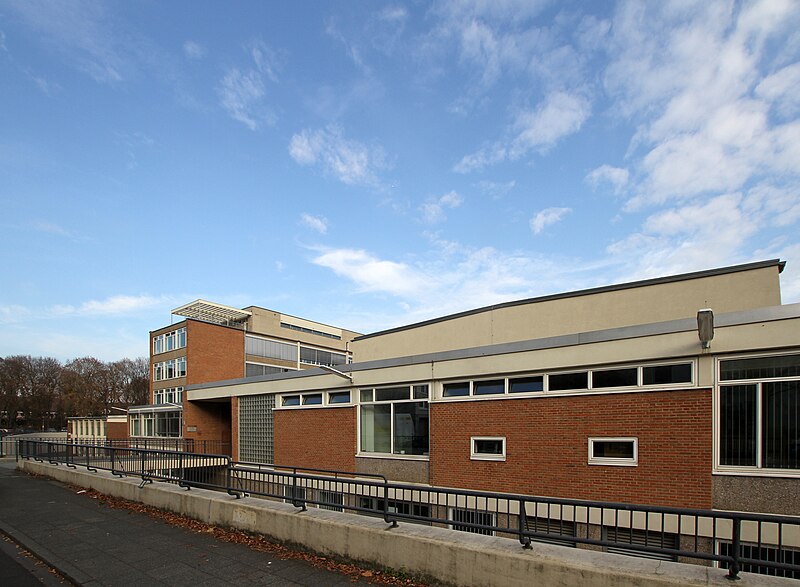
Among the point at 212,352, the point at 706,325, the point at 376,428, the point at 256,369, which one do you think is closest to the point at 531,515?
the point at 706,325

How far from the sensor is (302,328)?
65875mm

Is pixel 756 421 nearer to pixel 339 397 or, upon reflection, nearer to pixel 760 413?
pixel 760 413

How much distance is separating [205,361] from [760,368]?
40641mm

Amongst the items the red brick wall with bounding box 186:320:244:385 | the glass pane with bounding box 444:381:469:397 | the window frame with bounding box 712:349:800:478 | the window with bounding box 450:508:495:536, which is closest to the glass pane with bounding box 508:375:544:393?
the glass pane with bounding box 444:381:469:397

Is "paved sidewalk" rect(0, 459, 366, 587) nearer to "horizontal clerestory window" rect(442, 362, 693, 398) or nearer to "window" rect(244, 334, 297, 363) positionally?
"horizontal clerestory window" rect(442, 362, 693, 398)

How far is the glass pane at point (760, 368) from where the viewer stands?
328 inches

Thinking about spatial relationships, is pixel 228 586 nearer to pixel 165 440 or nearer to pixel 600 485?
pixel 600 485

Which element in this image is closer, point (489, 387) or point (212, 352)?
point (489, 387)

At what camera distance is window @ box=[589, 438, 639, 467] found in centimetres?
988

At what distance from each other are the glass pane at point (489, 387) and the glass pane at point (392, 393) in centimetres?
252

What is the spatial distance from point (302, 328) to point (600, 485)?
58.3 meters

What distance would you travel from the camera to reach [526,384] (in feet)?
38.8

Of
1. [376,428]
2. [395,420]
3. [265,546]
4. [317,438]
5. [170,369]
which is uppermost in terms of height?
[395,420]

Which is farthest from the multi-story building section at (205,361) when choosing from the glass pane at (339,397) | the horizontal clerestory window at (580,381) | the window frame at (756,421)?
the window frame at (756,421)
